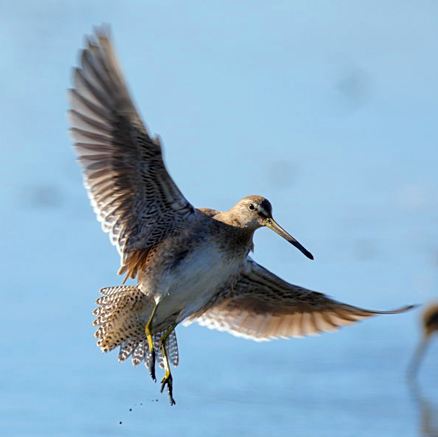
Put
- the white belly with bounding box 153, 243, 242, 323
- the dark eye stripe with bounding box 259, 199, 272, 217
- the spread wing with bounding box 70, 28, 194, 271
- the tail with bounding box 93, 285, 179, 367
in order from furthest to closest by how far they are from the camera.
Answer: the dark eye stripe with bounding box 259, 199, 272, 217
the tail with bounding box 93, 285, 179, 367
the white belly with bounding box 153, 243, 242, 323
the spread wing with bounding box 70, 28, 194, 271

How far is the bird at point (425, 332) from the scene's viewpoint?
11.1 m

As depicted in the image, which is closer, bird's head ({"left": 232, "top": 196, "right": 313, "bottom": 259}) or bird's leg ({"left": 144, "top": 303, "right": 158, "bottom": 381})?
bird's leg ({"left": 144, "top": 303, "right": 158, "bottom": 381})

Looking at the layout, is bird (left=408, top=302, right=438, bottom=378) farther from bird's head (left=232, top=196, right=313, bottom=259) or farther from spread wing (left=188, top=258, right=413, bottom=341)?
bird's head (left=232, top=196, right=313, bottom=259)

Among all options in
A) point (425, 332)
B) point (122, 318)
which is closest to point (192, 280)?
point (122, 318)

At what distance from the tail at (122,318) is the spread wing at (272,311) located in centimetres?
38

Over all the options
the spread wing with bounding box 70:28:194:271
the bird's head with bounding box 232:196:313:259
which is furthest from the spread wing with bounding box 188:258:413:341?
the spread wing with bounding box 70:28:194:271

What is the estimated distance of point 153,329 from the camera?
919 cm

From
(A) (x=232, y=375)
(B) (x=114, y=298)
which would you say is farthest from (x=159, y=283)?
(A) (x=232, y=375)

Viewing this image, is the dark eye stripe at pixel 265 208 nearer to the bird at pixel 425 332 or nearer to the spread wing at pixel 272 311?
the spread wing at pixel 272 311

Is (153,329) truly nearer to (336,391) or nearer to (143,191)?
(143,191)

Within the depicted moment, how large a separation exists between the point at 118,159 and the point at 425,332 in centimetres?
345

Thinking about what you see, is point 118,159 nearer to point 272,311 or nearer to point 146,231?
point 146,231

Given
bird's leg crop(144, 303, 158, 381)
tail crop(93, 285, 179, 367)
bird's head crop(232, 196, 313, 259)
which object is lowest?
bird's leg crop(144, 303, 158, 381)

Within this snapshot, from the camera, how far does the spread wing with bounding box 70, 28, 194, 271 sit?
8586 mm
